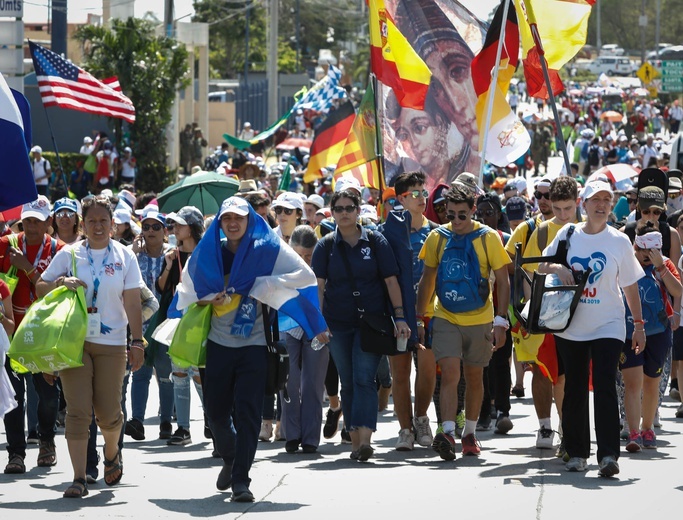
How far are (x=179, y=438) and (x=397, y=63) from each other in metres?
6.42

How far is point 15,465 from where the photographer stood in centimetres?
952

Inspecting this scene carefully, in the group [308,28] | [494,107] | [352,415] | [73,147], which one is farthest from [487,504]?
[308,28]

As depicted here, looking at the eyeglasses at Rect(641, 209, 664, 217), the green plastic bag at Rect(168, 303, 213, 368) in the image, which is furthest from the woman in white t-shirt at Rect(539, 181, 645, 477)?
the eyeglasses at Rect(641, 209, 664, 217)

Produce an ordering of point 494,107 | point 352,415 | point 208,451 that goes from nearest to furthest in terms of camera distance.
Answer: point 352,415, point 208,451, point 494,107

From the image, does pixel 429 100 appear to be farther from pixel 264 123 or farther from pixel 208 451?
pixel 264 123

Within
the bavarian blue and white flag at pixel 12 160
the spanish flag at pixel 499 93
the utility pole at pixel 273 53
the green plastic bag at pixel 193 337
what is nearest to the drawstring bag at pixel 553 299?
the green plastic bag at pixel 193 337

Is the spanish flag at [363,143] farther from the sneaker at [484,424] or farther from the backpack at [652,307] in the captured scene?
the backpack at [652,307]

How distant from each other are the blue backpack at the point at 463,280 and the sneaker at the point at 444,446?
33.7 inches

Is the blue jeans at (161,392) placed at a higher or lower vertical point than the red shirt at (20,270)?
lower

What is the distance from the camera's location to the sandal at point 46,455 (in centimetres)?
980

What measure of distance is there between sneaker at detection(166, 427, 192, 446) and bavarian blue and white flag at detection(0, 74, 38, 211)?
254cm

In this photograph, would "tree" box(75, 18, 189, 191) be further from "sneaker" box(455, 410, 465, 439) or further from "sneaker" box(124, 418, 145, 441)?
"sneaker" box(455, 410, 465, 439)

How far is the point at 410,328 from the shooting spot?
32.8 feet

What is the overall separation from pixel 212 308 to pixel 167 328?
0.81m
